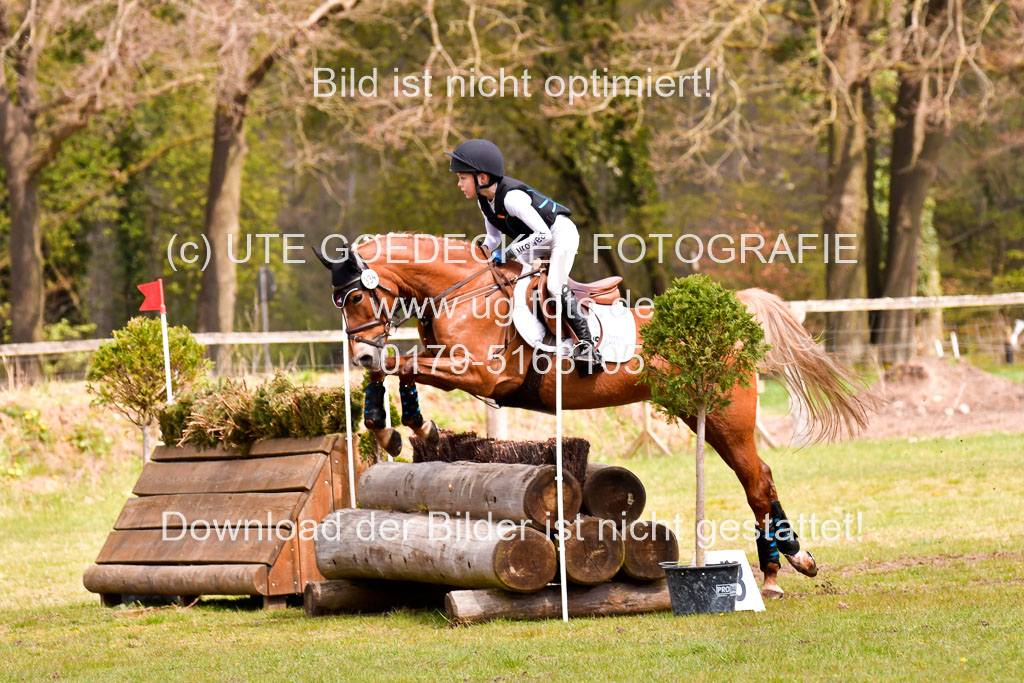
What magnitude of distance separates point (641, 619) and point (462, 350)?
5.47ft

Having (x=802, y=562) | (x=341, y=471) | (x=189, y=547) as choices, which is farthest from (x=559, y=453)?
(x=189, y=547)

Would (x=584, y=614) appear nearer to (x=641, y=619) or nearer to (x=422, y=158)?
(x=641, y=619)

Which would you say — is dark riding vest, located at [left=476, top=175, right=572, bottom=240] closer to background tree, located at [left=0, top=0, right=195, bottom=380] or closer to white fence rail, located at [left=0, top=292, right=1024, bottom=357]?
white fence rail, located at [left=0, top=292, right=1024, bottom=357]

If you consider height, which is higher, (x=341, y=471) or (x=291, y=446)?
(x=291, y=446)

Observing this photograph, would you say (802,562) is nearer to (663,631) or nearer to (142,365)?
(663,631)

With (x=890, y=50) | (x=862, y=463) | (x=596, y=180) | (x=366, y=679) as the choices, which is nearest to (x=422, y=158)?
(x=596, y=180)

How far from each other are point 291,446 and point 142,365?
188cm

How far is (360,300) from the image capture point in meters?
6.11

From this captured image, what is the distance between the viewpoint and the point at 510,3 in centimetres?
2273

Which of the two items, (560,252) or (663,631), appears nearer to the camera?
(663,631)

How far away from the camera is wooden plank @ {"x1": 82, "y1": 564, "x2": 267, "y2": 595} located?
7070 millimetres

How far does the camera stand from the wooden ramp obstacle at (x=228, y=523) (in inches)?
282

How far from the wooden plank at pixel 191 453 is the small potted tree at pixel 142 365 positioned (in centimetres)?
51

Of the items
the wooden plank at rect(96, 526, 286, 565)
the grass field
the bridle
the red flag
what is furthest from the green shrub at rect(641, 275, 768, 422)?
the red flag
